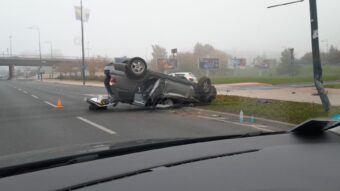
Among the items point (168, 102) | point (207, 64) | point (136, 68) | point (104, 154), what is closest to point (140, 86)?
point (136, 68)

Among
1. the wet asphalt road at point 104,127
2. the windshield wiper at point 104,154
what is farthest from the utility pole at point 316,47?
the windshield wiper at point 104,154

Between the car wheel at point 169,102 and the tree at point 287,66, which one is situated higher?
the tree at point 287,66

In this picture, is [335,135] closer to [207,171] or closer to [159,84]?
[207,171]

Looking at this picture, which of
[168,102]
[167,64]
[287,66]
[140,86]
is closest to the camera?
[140,86]

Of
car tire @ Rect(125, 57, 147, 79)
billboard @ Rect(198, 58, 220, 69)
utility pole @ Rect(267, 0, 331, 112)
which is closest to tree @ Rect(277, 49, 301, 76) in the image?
billboard @ Rect(198, 58, 220, 69)

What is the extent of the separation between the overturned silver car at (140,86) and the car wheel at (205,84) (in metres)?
0.63

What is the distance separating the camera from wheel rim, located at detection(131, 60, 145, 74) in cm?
1214

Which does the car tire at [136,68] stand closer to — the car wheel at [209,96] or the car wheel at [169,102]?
the car wheel at [169,102]

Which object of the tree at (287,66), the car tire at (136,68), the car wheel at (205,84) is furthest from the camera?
the tree at (287,66)

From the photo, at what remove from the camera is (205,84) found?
14078 mm

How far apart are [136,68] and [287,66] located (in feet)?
151

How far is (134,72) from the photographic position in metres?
12.2

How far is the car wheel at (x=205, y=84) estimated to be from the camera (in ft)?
45.8

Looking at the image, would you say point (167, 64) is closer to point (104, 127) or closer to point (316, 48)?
point (316, 48)
